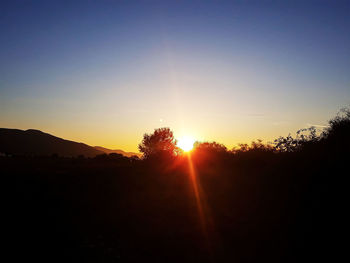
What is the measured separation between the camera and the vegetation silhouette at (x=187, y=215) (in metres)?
5.51

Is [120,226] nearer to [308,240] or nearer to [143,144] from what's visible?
[308,240]

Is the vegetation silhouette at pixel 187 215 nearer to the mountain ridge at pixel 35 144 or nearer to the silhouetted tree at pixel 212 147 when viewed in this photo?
the silhouetted tree at pixel 212 147

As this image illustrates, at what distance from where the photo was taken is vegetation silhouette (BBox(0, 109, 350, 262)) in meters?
5.51

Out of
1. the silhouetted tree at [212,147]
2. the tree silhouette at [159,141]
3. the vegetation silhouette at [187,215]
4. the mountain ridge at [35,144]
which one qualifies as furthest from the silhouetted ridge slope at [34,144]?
the vegetation silhouette at [187,215]

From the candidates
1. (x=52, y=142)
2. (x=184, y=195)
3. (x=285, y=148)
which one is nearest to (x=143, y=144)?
(x=285, y=148)

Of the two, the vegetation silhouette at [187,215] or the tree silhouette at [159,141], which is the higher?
the tree silhouette at [159,141]

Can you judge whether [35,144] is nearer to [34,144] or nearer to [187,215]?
[34,144]

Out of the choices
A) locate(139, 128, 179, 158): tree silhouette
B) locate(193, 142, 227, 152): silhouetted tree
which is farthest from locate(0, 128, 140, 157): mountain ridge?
locate(193, 142, 227, 152): silhouetted tree

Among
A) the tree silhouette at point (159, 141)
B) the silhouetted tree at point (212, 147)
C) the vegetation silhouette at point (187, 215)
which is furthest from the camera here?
the tree silhouette at point (159, 141)

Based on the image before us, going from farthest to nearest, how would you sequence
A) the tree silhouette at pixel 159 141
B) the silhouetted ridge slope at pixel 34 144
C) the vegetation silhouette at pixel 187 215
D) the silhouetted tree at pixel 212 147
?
the silhouetted ridge slope at pixel 34 144, the tree silhouette at pixel 159 141, the silhouetted tree at pixel 212 147, the vegetation silhouette at pixel 187 215

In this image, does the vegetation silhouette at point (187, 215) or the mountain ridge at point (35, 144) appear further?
the mountain ridge at point (35, 144)

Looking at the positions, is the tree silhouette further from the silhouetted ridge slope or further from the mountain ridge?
the silhouetted ridge slope

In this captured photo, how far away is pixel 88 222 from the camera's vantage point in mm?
6738

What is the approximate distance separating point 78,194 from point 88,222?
273 cm
